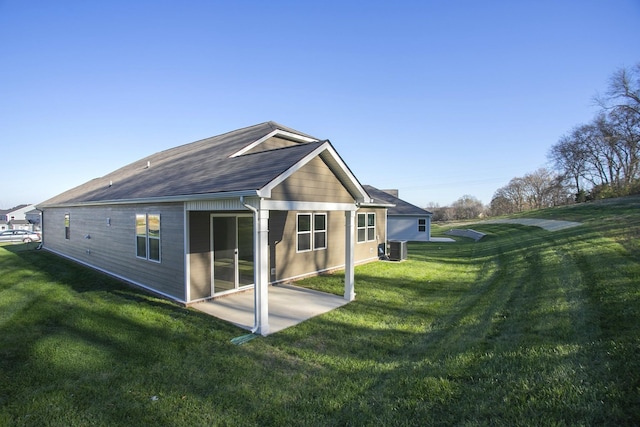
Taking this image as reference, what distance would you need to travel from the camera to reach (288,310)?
23.9 ft

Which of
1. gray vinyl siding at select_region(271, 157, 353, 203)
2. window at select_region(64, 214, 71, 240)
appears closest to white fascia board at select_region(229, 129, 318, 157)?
gray vinyl siding at select_region(271, 157, 353, 203)

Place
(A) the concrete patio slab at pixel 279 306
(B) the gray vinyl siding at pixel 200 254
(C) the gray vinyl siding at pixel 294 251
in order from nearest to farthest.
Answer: (A) the concrete patio slab at pixel 279 306
(B) the gray vinyl siding at pixel 200 254
(C) the gray vinyl siding at pixel 294 251

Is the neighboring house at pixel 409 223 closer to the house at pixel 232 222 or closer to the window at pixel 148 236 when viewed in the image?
the house at pixel 232 222

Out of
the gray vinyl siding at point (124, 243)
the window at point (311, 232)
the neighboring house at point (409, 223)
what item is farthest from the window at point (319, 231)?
the neighboring house at point (409, 223)

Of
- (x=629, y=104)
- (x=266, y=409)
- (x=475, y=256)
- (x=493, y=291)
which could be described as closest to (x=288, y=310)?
(x=266, y=409)

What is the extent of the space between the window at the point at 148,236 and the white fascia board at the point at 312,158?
414cm

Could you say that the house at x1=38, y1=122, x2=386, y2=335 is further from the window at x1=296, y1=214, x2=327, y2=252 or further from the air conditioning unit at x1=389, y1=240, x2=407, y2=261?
the air conditioning unit at x1=389, y1=240, x2=407, y2=261

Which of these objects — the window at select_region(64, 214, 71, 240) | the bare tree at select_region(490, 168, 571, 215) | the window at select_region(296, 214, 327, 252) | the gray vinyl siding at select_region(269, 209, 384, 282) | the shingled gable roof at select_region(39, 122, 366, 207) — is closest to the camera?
the shingled gable roof at select_region(39, 122, 366, 207)

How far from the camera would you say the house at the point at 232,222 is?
626 centimetres

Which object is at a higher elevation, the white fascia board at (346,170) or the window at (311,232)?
the white fascia board at (346,170)

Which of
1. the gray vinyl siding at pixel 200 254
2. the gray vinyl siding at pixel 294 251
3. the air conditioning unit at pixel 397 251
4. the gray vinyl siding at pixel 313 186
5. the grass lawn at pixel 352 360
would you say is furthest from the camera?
the air conditioning unit at pixel 397 251

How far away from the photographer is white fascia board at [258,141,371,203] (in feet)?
18.9

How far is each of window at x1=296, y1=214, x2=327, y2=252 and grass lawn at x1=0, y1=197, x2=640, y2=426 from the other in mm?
3292

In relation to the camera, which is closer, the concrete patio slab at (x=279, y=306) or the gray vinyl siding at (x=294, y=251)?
the concrete patio slab at (x=279, y=306)
